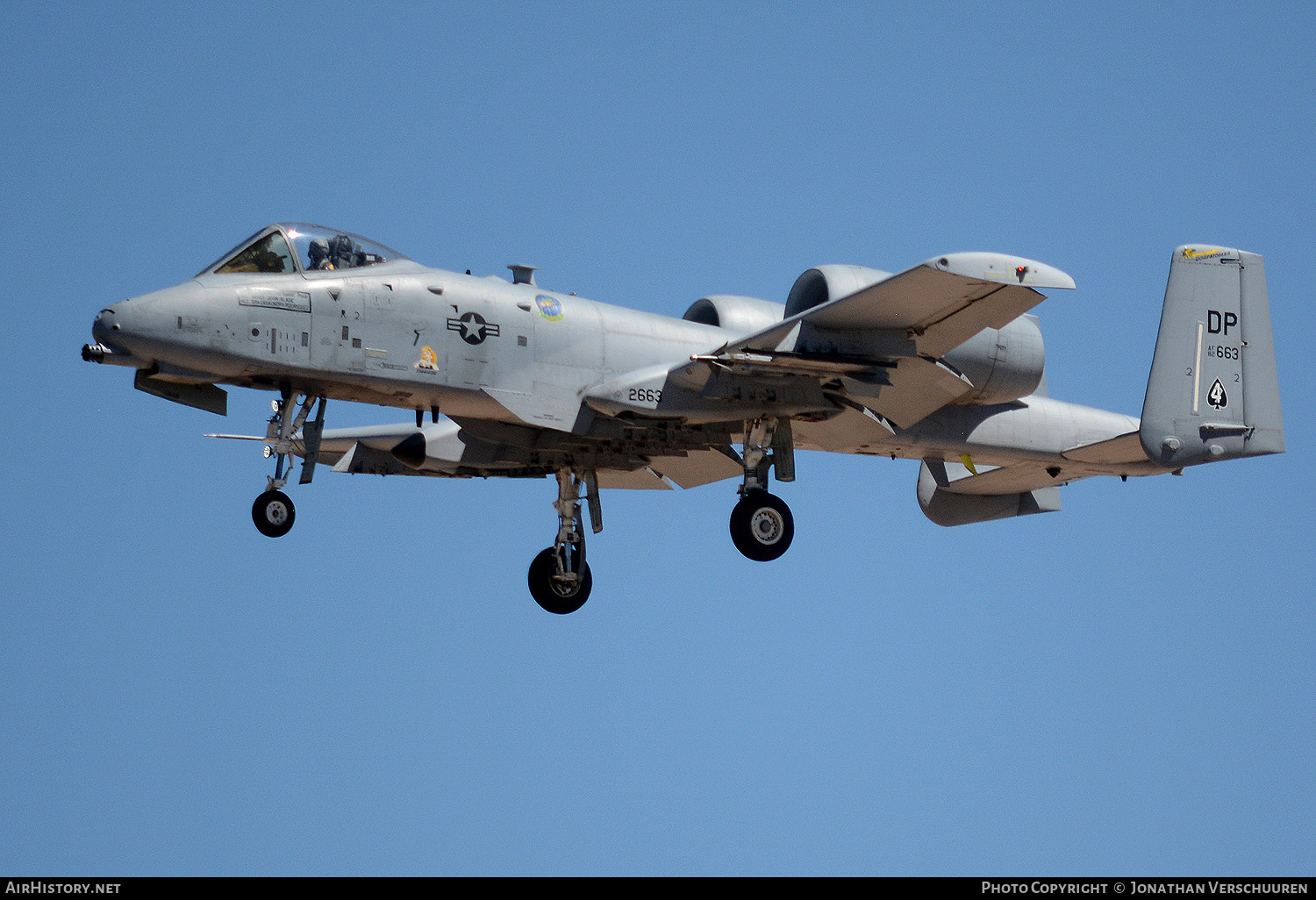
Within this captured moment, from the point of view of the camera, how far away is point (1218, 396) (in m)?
21.7

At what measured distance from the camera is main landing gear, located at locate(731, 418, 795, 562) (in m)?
19.9

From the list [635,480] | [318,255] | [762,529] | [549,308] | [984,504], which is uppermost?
[318,255]

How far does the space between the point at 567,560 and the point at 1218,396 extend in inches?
346

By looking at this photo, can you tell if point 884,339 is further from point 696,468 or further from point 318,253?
point 318,253

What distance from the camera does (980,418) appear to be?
72.2ft

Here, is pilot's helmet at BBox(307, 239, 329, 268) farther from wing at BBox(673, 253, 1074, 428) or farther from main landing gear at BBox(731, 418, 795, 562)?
main landing gear at BBox(731, 418, 795, 562)

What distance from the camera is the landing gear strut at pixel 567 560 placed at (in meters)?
22.3

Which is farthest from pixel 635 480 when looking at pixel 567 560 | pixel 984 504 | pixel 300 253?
pixel 300 253

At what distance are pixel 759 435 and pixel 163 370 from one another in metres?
6.96

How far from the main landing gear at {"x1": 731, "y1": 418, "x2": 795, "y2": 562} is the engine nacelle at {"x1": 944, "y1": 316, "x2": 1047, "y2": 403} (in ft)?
8.19

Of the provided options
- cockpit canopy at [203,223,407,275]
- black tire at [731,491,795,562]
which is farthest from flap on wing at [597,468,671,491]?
cockpit canopy at [203,223,407,275]

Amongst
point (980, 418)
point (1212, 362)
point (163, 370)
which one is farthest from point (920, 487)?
point (163, 370)
